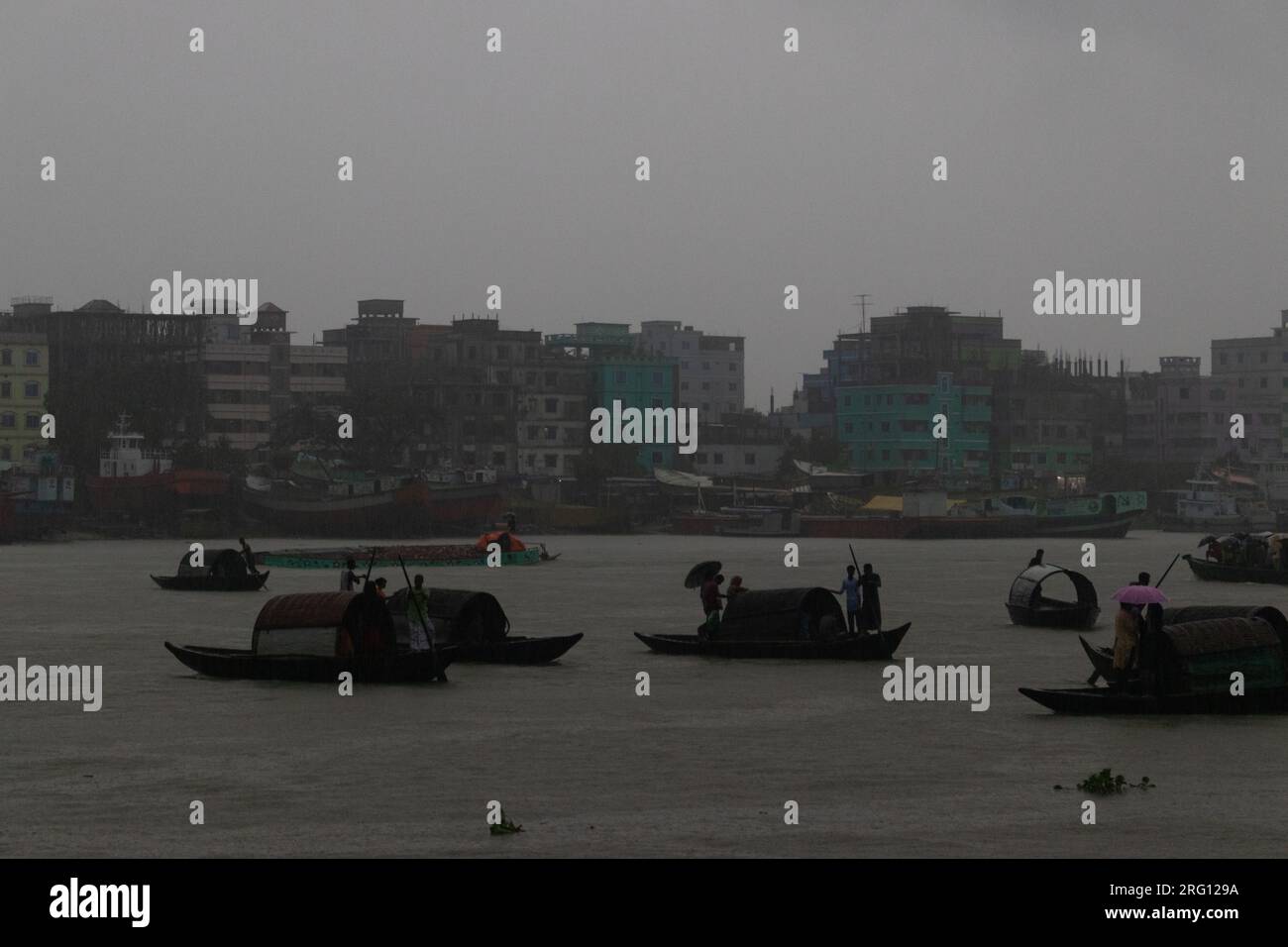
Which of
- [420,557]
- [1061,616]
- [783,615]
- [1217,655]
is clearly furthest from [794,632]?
[420,557]

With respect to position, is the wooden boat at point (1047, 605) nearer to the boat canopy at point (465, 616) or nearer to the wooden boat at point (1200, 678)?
the boat canopy at point (465, 616)

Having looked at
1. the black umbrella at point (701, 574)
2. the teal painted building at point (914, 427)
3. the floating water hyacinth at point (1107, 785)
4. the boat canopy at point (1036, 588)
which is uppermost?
the teal painted building at point (914, 427)

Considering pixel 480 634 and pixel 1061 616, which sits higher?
pixel 480 634

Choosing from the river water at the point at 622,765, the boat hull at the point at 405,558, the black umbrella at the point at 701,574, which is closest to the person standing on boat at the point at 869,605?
the river water at the point at 622,765

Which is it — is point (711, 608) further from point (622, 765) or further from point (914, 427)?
point (914, 427)

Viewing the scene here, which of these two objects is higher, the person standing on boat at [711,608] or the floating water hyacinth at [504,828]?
the person standing on boat at [711,608]

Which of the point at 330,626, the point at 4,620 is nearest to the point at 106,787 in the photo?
the point at 330,626

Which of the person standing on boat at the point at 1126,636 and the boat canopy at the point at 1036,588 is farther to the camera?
the boat canopy at the point at 1036,588

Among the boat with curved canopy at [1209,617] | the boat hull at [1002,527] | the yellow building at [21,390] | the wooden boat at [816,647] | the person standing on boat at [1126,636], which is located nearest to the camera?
the person standing on boat at [1126,636]
